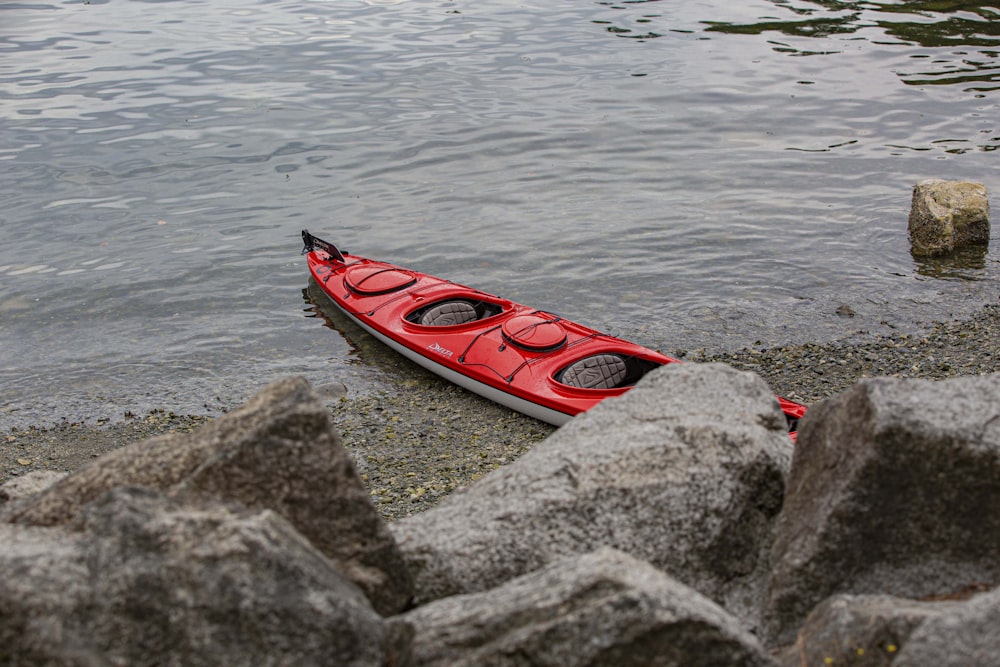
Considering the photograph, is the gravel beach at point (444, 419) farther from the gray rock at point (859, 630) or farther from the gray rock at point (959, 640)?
the gray rock at point (959, 640)

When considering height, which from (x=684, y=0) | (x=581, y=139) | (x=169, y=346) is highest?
(x=684, y=0)

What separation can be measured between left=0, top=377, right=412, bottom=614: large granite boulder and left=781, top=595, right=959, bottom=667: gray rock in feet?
4.89

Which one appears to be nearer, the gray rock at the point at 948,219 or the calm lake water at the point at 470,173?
the calm lake water at the point at 470,173

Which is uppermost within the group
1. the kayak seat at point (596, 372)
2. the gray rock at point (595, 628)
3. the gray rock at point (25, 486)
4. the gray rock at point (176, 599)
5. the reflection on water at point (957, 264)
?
the gray rock at point (176, 599)

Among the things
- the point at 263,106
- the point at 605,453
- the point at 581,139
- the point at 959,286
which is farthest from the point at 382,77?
the point at 605,453

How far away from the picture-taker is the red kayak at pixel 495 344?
825 centimetres

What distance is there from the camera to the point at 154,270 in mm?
12422

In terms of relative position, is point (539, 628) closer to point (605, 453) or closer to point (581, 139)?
point (605, 453)

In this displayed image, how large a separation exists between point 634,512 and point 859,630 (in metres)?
1.04

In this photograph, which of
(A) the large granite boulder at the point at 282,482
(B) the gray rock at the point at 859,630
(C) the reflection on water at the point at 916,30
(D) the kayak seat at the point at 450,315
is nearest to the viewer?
(B) the gray rock at the point at 859,630

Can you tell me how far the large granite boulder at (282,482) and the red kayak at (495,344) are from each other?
445 centimetres

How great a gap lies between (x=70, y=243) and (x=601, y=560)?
12.1 meters

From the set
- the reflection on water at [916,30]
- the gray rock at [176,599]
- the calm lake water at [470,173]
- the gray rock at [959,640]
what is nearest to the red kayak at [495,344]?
the calm lake water at [470,173]

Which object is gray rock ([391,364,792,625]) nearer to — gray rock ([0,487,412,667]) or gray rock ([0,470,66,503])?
gray rock ([0,487,412,667])
